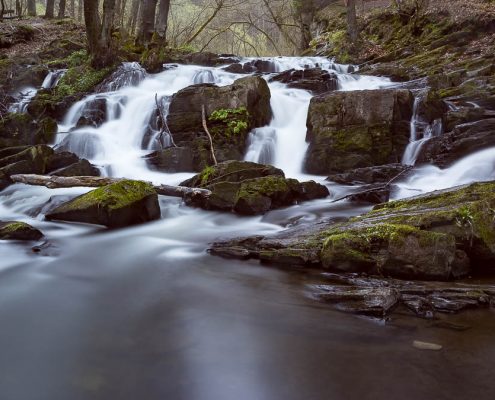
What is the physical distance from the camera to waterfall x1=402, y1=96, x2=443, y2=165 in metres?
9.38

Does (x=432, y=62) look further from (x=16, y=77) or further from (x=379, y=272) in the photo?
(x=16, y=77)

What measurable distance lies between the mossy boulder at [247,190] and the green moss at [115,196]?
3.65 feet

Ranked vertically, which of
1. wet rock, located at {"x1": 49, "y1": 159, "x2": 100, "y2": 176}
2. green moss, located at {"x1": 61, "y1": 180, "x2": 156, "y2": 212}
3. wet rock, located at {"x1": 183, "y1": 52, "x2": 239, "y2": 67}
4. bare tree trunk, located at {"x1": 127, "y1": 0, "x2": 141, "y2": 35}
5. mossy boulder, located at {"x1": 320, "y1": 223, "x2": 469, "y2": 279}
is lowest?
mossy boulder, located at {"x1": 320, "y1": 223, "x2": 469, "y2": 279}

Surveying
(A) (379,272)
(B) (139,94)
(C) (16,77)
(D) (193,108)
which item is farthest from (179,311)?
(C) (16,77)

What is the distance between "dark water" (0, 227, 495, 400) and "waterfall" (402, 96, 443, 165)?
6104 millimetres

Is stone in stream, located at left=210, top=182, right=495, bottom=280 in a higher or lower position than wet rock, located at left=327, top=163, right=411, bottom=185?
A: lower

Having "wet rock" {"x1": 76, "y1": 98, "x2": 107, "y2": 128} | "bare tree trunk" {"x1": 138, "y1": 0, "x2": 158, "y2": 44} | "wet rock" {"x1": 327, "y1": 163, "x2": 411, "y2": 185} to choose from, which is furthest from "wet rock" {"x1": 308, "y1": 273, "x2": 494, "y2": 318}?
"bare tree trunk" {"x1": 138, "y1": 0, "x2": 158, "y2": 44}

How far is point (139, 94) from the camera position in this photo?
12.9 metres

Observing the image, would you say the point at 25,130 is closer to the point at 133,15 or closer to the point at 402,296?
the point at 402,296

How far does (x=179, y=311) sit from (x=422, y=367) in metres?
2.03

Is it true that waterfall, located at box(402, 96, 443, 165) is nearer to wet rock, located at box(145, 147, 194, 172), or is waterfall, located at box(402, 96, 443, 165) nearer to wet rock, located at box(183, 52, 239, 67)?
wet rock, located at box(145, 147, 194, 172)

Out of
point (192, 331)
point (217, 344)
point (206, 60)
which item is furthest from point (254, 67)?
point (217, 344)

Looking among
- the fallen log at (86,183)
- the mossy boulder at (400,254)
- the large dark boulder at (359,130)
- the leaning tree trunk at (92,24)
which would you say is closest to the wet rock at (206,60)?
the leaning tree trunk at (92,24)

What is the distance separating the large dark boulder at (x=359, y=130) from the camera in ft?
31.1
